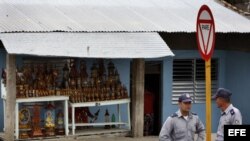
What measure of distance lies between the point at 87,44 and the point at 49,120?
190 cm

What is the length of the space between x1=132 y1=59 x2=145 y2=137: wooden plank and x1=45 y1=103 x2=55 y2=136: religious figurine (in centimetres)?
174

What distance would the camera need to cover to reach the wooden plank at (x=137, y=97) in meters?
12.2

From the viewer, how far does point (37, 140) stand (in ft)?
37.5

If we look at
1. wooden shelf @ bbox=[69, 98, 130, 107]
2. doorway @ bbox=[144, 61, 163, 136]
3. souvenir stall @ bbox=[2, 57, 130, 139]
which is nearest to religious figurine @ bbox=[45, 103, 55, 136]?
souvenir stall @ bbox=[2, 57, 130, 139]

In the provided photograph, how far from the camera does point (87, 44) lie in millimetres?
10977

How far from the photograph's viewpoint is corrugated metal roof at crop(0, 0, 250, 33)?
11.1 meters

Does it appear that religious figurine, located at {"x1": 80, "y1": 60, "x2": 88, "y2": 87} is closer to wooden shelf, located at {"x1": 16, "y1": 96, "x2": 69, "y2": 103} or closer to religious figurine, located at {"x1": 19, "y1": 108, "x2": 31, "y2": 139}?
wooden shelf, located at {"x1": 16, "y1": 96, "x2": 69, "y2": 103}

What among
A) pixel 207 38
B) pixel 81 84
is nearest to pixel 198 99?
pixel 81 84

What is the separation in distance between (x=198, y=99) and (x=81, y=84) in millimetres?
4025

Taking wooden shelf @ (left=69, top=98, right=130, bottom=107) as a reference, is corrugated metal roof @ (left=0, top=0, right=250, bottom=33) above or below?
above

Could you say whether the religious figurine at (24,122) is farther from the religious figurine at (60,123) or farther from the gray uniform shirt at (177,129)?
the gray uniform shirt at (177,129)

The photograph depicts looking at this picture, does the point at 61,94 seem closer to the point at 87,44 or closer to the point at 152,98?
the point at 87,44

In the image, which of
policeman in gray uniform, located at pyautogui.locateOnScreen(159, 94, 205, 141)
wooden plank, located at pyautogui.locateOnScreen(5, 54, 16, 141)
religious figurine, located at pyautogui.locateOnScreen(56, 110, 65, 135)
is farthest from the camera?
religious figurine, located at pyautogui.locateOnScreen(56, 110, 65, 135)

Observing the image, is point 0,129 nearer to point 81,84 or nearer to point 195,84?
point 81,84
